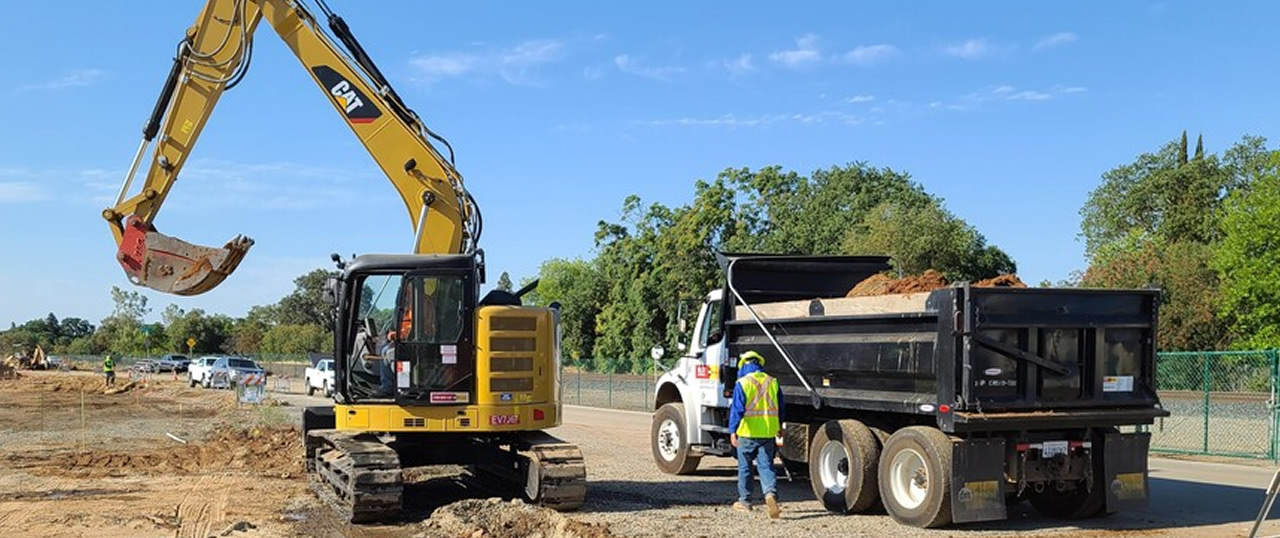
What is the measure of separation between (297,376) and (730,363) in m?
58.4

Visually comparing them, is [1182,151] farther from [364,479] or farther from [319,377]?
[364,479]

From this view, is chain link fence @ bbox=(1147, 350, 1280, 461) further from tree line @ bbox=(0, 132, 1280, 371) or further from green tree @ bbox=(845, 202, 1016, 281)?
green tree @ bbox=(845, 202, 1016, 281)

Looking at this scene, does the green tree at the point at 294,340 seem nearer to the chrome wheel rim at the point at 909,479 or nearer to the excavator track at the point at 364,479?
the excavator track at the point at 364,479

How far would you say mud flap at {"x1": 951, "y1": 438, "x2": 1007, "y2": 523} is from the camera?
10.1 metres

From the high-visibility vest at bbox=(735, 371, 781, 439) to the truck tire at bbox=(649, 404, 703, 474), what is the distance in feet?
11.1

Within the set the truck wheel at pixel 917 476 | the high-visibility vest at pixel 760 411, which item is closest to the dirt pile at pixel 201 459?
the high-visibility vest at pixel 760 411

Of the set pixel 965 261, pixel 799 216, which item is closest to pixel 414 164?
pixel 965 261

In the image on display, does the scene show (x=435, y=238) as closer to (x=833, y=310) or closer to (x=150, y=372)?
(x=833, y=310)

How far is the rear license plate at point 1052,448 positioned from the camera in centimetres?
1057

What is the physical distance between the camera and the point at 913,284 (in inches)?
476

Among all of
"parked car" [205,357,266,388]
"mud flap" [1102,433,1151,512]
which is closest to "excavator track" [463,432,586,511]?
"mud flap" [1102,433,1151,512]

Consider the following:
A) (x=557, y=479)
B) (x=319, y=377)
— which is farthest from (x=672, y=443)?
(x=319, y=377)

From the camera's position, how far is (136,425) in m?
25.6

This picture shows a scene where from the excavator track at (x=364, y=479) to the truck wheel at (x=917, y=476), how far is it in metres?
4.75
